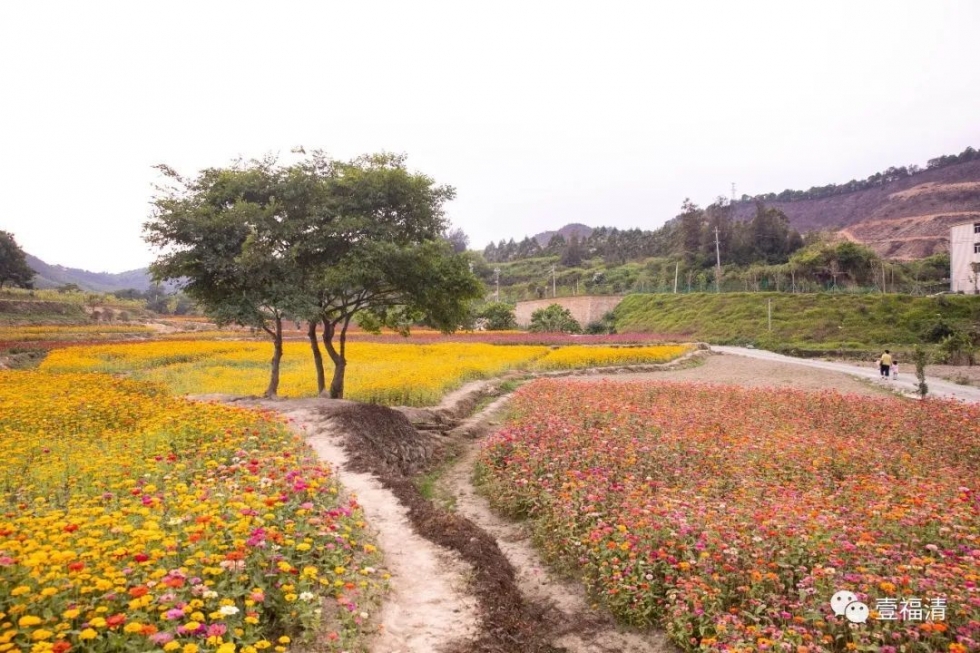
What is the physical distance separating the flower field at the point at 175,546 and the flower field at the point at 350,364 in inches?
368

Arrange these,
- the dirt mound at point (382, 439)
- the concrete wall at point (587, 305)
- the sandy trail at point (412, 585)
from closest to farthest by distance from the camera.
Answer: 1. the sandy trail at point (412, 585)
2. the dirt mound at point (382, 439)
3. the concrete wall at point (587, 305)

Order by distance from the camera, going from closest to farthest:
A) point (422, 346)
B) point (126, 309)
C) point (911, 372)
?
point (911, 372) → point (422, 346) → point (126, 309)

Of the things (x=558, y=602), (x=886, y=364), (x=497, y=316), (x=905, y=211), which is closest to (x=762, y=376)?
(x=886, y=364)

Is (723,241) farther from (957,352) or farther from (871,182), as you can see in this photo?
(871,182)

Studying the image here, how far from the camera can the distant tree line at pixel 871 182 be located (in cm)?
14625

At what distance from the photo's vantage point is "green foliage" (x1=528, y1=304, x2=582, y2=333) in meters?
61.6

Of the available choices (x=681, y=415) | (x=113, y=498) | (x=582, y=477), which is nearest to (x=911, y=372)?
(x=681, y=415)

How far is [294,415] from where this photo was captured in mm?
12930

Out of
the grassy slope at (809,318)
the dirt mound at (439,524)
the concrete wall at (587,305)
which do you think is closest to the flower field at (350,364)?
the dirt mound at (439,524)

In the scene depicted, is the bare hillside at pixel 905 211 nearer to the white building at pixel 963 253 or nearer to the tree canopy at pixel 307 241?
the white building at pixel 963 253

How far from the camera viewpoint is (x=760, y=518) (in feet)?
19.7

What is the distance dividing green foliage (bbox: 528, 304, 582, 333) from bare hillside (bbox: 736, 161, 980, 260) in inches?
3366

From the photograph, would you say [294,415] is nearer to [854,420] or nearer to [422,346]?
[854,420]

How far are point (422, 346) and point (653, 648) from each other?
3295 centimetres
